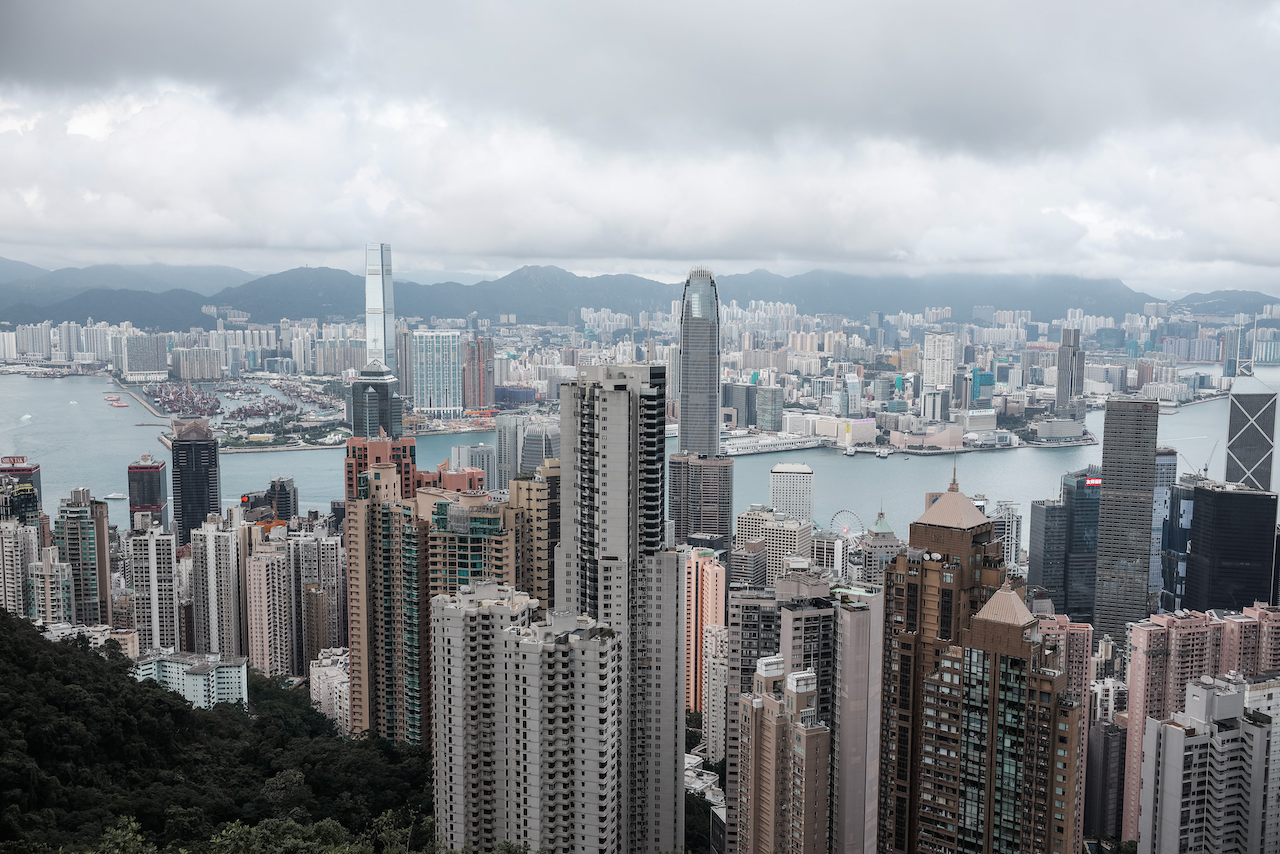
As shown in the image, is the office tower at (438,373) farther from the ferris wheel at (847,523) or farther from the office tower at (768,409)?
the ferris wheel at (847,523)

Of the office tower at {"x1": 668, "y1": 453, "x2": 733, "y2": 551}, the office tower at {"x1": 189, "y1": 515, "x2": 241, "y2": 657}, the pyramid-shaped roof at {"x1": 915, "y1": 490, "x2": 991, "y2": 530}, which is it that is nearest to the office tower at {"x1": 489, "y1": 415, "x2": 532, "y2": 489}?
the office tower at {"x1": 668, "y1": 453, "x2": 733, "y2": 551}

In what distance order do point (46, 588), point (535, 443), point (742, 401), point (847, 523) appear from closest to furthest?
1. point (46, 588)
2. point (535, 443)
3. point (847, 523)
4. point (742, 401)

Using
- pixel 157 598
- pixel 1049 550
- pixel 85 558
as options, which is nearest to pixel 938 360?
pixel 1049 550

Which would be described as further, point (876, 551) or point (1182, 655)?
point (876, 551)

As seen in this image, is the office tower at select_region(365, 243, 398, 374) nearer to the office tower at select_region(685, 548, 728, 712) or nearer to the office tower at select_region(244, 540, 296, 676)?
the office tower at select_region(244, 540, 296, 676)

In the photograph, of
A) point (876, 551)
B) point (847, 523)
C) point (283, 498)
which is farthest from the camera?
point (283, 498)

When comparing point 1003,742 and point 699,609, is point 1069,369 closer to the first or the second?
point 699,609

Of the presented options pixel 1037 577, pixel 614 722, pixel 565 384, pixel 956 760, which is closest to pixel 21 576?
pixel 565 384
